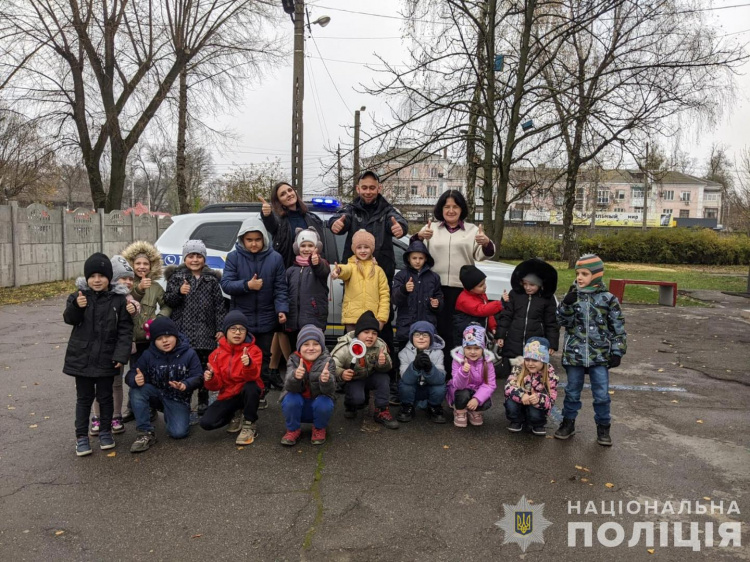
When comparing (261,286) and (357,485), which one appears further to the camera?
(261,286)

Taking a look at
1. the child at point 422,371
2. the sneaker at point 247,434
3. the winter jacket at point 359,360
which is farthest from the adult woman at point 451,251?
the sneaker at point 247,434

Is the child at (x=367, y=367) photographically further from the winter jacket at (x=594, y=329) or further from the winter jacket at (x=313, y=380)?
the winter jacket at (x=594, y=329)

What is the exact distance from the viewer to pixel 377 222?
214 inches

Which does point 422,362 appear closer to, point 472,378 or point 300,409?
point 472,378

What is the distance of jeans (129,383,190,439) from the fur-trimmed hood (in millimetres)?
1026

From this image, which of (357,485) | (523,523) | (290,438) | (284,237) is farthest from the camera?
(284,237)

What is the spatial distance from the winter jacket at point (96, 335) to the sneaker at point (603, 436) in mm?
3879

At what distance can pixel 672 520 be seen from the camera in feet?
10.8

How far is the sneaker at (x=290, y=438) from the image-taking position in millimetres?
4375

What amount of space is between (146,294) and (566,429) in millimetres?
3855

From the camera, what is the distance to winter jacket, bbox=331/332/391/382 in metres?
4.70

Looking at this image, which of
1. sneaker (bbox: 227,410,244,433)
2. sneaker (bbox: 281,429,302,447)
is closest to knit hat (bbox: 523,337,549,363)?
sneaker (bbox: 281,429,302,447)

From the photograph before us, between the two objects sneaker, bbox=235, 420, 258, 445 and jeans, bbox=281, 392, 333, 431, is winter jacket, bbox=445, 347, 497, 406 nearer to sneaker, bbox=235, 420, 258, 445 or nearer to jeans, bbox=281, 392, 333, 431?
jeans, bbox=281, 392, 333, 431

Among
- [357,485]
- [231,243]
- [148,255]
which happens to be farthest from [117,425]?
[231,243]
